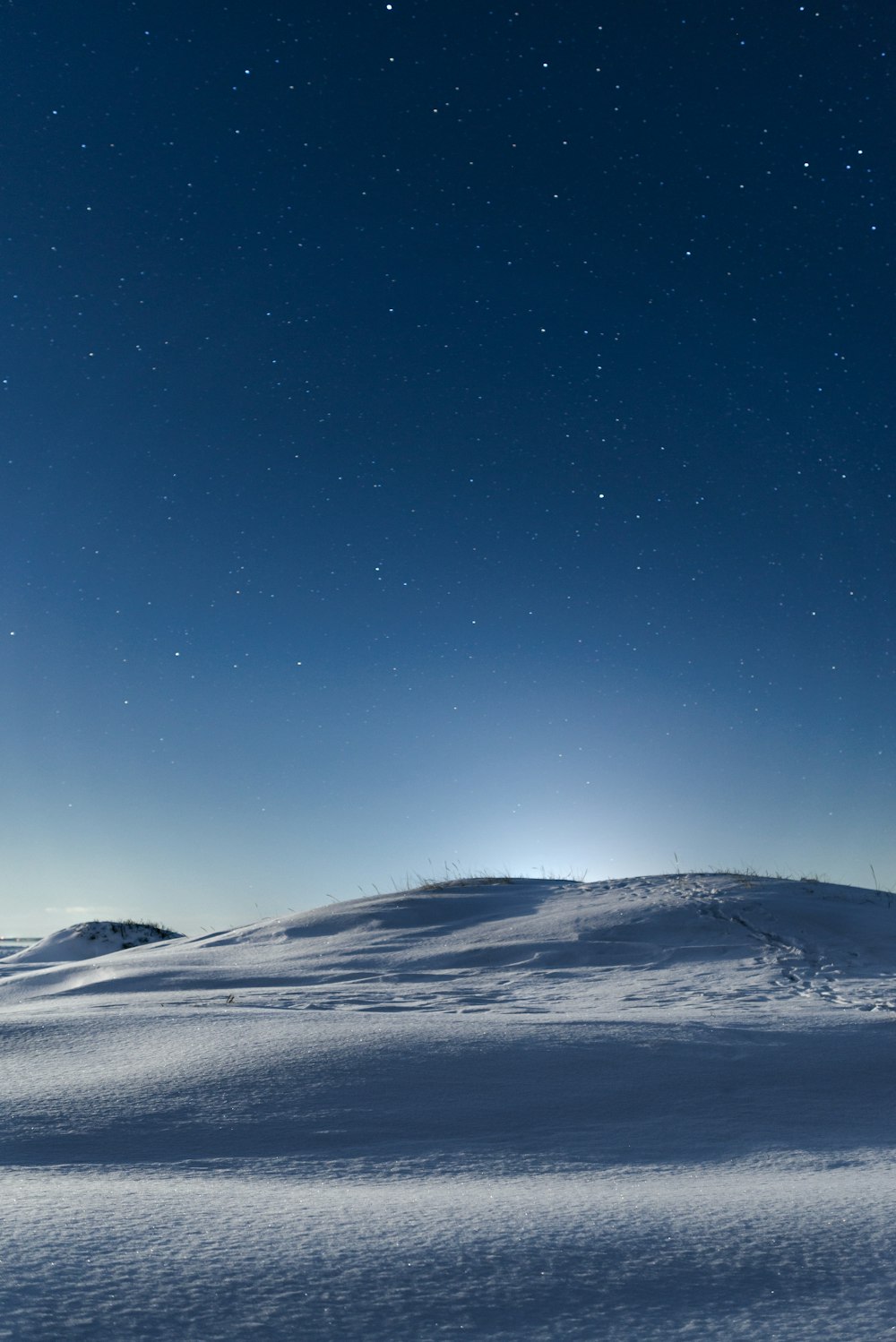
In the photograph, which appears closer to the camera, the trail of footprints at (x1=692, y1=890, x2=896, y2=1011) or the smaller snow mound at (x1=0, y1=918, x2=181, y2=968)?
the trail of footprints at (x1=692, y1=890, x2=896, y2=1011)

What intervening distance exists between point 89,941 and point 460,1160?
549 inches

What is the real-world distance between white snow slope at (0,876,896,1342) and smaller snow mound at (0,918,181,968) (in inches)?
395

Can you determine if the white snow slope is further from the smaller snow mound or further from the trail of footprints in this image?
the smaller snow mound

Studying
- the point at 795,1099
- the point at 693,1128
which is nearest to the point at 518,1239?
the point at 693,1128

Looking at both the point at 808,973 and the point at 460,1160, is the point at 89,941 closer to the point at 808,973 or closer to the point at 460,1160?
the point at 808,973

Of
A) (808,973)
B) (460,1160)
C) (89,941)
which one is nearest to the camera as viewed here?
(460,1160)

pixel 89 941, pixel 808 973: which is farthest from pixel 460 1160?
pixel 89 941

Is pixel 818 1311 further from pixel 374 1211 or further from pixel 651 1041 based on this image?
pixel 651 1041

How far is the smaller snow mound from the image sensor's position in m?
14.1

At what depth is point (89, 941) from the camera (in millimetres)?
14547

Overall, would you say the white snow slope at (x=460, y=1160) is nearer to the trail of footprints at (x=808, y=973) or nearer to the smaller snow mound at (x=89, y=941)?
the trail of footprints at (x=808, y=973)

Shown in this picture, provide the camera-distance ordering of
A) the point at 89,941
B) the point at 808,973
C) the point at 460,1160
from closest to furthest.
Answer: the point at 460,1160 < the point at 808,973 < the point at 89,941

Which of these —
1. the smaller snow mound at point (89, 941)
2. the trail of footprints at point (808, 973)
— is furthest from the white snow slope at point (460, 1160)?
the smaller snow mound at point (89, 941)

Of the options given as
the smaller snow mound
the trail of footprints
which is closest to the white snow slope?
the trail of footprints
